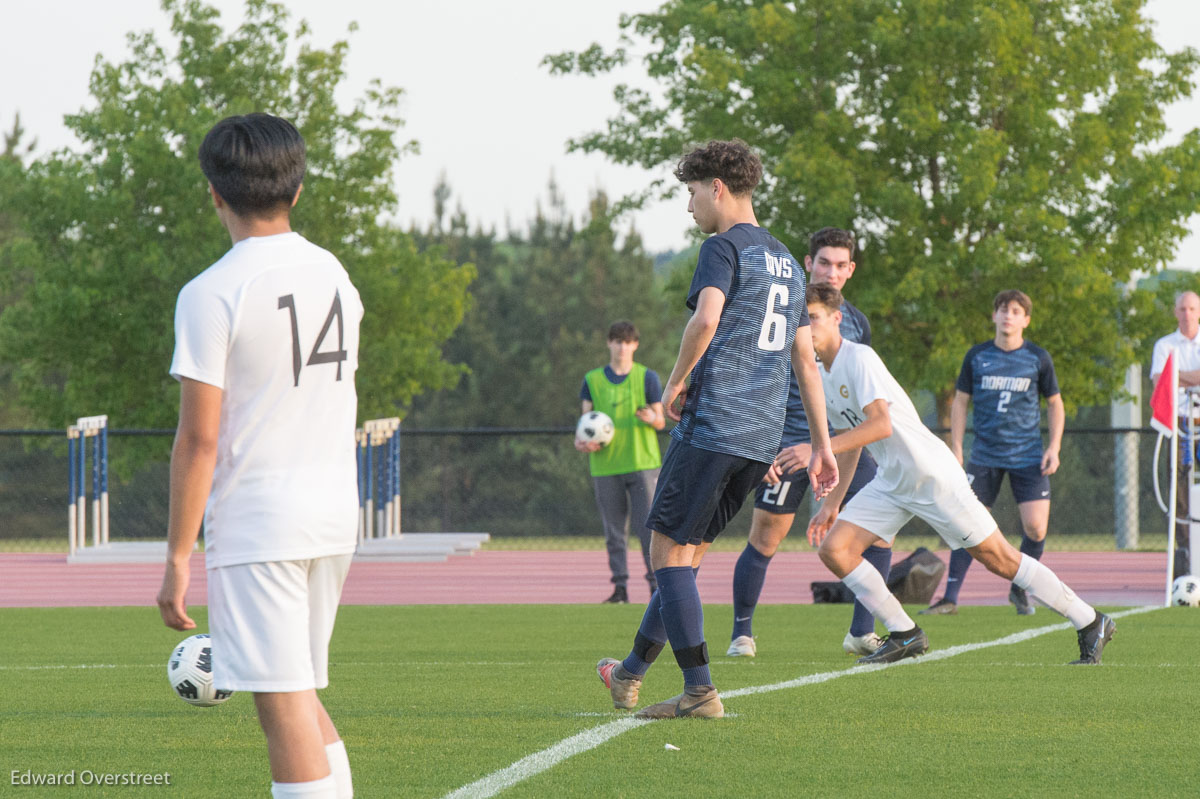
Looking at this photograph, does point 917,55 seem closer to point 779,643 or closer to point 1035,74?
point 1035,74

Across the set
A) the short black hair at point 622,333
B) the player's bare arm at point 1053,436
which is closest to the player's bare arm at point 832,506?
the player's bare arm at point 1053,436

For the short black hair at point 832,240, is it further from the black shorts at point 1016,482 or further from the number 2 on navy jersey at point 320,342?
the number 2 on navy jersey at point 320,342

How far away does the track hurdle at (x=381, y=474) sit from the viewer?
19.8 m

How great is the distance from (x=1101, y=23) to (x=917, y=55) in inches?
126

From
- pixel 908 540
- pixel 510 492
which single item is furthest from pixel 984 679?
pixel 510 492

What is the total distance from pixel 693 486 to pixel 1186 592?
23.8 feet

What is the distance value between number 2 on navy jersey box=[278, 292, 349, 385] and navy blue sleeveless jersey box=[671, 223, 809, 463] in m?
2.48

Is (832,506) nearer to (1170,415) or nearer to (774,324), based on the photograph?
(774,324)

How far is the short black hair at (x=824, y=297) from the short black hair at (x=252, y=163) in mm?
4497

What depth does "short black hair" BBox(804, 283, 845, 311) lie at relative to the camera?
7.55m

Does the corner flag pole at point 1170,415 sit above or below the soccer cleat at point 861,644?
above

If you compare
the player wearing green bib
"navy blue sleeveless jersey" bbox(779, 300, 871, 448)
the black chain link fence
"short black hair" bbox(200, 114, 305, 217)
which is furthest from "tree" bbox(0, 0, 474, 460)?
"short black hair" bbox(200, 114, 305, 217)

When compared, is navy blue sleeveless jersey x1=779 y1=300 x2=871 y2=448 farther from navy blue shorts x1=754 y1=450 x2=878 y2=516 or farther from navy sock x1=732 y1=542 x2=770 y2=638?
navy sock x1=732 y1=542 x2=770 y2=638

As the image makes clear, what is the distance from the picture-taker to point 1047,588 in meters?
7.29
